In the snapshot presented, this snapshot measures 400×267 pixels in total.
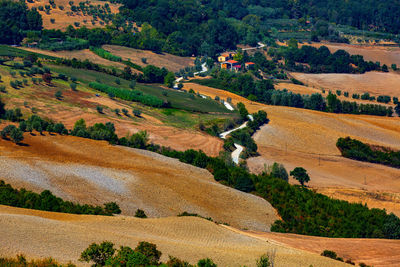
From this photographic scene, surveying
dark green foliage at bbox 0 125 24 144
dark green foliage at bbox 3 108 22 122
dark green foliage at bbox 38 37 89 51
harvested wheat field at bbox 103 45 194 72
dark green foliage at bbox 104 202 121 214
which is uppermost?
dark green foliage at bbox 0 125 24 144

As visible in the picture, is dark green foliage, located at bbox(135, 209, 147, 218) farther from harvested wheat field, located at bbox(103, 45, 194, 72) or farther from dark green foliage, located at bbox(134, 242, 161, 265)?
harvested wheat field, located at bbox(103, 45, 194, 72)

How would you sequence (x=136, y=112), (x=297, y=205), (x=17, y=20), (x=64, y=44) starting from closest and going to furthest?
(x=297, y=205)
(x=136, y=112)
(x=64, y=44)
(x=17, y=20)

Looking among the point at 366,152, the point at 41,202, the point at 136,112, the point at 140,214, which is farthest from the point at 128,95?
the point at 41,202

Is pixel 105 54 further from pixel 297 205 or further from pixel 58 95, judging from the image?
pixel 297 205

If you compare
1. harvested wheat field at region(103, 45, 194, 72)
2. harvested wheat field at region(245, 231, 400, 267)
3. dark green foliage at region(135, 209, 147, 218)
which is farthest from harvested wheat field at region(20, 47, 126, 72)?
harvested wheat field at region(245, 231, 400, 267)

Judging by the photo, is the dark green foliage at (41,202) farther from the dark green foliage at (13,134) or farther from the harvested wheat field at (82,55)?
the harvested wheat field at (82,55)

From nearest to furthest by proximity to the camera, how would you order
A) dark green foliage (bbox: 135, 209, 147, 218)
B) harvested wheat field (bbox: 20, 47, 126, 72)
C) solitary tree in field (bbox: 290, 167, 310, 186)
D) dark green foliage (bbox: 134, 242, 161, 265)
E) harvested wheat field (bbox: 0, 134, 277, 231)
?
dark green foliage (bbox: 134, 242, 161, 265)
dark green foliage (bbox: 135, 209, 147, 218)
harvested wheat field (bbox: 0, 134, 277, 231)
solitary tree in field (bbox: 290, 167, 310, 186)
harvested wheat field (bbox: 20, 47, 126, 72)
